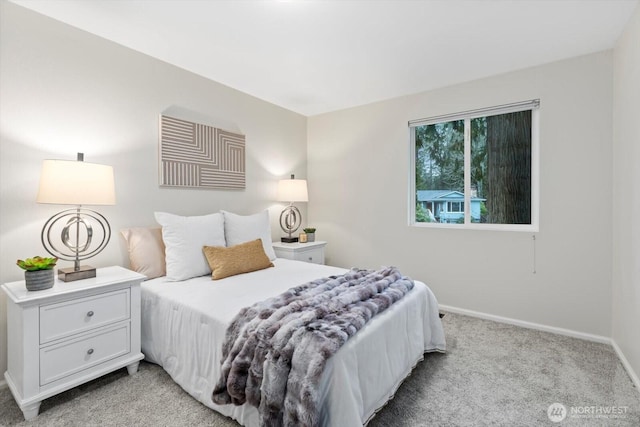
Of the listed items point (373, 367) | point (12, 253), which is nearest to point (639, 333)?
point (373, 367)

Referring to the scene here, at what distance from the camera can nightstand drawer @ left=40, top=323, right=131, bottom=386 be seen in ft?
5.65

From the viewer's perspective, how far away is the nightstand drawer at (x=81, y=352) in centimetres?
172

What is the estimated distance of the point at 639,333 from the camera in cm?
197

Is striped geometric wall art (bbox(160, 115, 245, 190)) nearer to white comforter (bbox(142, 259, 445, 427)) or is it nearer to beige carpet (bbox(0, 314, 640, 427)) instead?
white comforter (bbox(142, 259, 445, 427))

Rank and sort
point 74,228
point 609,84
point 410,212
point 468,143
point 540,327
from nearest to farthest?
point 74,228 → point 609,84 → point 540,327 → point 468,143 → point 410,212

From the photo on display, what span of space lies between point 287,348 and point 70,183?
1658 mm

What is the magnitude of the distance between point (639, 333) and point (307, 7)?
3009mm

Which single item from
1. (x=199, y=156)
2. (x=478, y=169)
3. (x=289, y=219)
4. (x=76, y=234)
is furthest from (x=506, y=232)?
(x=76, y=234)

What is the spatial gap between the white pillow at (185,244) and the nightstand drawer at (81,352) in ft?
1.66

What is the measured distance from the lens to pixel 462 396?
186 cm

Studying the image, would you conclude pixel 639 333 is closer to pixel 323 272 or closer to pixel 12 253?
pixel 323 272

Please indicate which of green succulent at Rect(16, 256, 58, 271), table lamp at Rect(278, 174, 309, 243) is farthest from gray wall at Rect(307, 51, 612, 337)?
green succulent at Rect(16, 256, 58, 271)

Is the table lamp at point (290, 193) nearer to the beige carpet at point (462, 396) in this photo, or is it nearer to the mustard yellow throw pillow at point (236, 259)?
the mustard yellow throw pillow at point (236, 259)

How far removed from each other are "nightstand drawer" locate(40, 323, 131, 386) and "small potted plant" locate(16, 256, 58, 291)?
0.35 m
